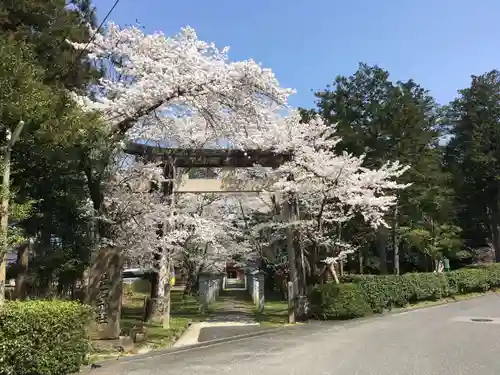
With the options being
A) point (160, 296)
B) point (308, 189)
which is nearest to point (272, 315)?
point (160, 296)

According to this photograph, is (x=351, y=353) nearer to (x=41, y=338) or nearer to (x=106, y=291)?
(x=41, y=338)

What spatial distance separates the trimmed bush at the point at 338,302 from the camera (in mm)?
14984

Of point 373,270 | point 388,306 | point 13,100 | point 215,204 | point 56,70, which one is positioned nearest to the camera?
point 13,100

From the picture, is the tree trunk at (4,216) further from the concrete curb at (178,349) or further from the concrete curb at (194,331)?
the concrete curb at (194,331)

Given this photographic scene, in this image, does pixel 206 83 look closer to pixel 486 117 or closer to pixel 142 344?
pixel 142 344

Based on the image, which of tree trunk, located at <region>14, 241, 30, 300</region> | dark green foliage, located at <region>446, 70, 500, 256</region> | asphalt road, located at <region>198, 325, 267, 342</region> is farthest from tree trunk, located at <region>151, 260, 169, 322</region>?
dark green foliage, located at <region>446, 70, 500, 256</region>

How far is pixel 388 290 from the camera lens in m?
17.0

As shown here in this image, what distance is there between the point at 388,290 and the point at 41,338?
514 inches

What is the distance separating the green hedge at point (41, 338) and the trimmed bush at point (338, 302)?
30.1 feet

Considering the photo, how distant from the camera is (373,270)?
108 ft

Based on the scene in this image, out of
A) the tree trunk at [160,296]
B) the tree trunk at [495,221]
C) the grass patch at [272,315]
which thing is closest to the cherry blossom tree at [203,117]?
the tree trunk at [160,296]

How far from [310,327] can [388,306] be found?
16.2 ft

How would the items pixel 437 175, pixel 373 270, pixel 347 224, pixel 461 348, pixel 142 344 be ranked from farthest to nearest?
1. pixel 373 270
2. pixel 437 175
3. pixel 347 224
4. pixel 142 344
5. pixel 461 348

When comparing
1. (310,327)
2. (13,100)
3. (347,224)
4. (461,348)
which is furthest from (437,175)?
(13,100)
